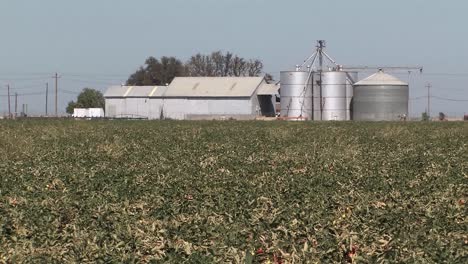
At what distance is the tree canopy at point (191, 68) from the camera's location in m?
140

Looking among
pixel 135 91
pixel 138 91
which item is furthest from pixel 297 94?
pixel 135 91

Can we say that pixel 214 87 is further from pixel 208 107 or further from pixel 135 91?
pixel 135 91

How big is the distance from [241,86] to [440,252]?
99491mm

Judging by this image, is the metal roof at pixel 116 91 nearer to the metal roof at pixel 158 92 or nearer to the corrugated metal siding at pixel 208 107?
the metal roof at pixel 158 92

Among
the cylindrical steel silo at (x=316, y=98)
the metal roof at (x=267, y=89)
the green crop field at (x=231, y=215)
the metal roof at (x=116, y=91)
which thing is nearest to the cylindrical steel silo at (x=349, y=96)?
the cylindrical steel silo at (x=316, y=98)

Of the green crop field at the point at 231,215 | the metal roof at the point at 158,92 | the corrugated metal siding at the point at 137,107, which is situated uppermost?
the metal roof at the point at 158,92

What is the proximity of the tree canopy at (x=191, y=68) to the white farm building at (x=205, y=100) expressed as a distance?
32.2 m

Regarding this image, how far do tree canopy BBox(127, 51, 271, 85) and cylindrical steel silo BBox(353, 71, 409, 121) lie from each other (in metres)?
49.9

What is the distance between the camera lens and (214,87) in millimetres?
105562

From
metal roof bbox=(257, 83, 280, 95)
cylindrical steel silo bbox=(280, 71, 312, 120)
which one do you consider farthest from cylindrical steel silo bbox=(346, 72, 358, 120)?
metal roof bbox=(257, 83, 280, 95)

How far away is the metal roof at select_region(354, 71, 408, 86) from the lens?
298 ft

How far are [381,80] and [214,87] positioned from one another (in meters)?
26.0

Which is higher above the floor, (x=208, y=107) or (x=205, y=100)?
(x=205, y=100)

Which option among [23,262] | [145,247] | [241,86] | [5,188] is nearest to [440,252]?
[145,247]
